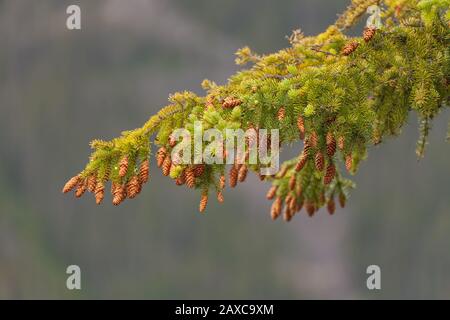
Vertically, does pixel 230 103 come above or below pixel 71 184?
above

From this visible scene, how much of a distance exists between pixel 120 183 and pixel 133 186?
77 mm

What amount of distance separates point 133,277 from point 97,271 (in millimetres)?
1291

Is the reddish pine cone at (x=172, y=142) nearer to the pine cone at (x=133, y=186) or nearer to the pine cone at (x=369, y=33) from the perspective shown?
the pine cone at (x=133, y=186)

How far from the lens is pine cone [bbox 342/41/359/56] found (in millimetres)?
3500

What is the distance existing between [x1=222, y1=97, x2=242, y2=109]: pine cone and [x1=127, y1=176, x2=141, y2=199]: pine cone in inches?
19.1

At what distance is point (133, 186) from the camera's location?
3.23 meters

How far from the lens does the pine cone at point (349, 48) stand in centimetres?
350

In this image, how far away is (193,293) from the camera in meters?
26.2

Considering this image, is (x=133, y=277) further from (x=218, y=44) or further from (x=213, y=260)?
(x=218, y=44)

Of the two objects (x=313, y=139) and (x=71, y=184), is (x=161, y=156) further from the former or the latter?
(x=313, y=139)

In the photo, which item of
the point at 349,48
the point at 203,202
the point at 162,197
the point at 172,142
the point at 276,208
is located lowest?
the point at 203,202

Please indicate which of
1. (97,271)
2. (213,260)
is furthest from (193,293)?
(97,271)

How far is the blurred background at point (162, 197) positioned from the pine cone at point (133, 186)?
22.4 m

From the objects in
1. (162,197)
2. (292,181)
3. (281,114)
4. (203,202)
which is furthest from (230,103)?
(162,197)
